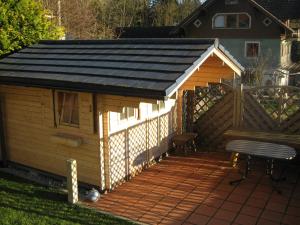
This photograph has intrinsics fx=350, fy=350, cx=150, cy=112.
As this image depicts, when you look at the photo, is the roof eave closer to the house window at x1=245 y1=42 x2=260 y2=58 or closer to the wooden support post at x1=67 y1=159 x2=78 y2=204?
the wooden support post at x1=67 y1=159 x2=78 y2=204

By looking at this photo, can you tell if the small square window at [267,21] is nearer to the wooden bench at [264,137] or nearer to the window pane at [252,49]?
the window pane at [252,49]

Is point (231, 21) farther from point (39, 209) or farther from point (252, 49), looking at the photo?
point (39, 209)

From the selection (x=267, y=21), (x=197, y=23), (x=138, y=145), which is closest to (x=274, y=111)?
(x=138, y=145)

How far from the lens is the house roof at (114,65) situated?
247 inches

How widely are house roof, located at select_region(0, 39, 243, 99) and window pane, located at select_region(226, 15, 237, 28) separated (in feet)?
71.6

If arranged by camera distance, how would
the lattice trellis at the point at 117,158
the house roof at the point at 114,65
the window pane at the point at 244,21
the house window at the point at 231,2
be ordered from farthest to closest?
the house window at the point at 231,2
the window pane at the point at 244,21
the lattice trellis at the point at 117,158
the house roof at the point at 114,65

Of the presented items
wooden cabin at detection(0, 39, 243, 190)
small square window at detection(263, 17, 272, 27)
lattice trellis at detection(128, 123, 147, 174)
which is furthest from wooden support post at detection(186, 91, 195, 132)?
small square window at detection(263, 17, 272, 27)

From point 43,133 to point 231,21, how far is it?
24.2 m

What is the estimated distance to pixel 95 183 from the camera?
7652 mm

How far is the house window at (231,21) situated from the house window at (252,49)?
143 centimetres

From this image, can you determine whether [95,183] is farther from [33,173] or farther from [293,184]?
[293,184]

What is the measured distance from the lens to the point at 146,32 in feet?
122

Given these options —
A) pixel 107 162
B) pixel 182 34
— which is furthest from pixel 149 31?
pixel 107 162

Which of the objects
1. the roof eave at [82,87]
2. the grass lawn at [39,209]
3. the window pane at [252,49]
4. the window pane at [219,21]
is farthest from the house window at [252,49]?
the grass lawn at [39,209]
